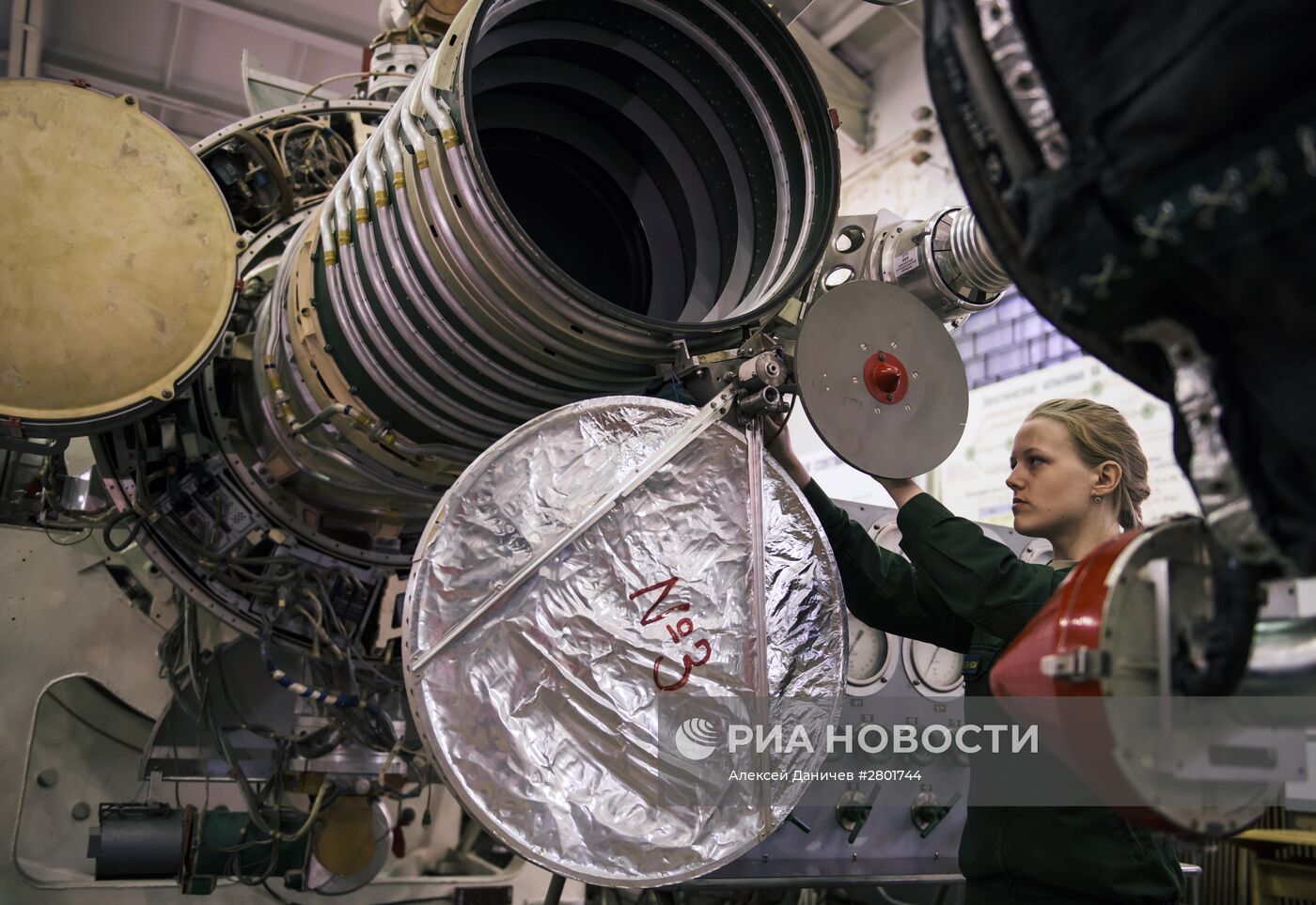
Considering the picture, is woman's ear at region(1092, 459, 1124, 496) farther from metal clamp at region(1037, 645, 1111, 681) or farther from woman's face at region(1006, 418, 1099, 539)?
metal clamp at region(1037, 645, 1111, 681)

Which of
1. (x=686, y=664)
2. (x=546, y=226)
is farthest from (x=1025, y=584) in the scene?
(x=546, y=226)

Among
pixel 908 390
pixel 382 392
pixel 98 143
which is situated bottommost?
pixel 382 392

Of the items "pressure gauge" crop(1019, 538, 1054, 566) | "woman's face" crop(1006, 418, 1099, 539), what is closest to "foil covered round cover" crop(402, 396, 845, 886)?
"woman's face" crop(1006, 418, 1099, 539)

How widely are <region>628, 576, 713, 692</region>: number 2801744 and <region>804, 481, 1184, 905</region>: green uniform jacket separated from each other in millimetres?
376

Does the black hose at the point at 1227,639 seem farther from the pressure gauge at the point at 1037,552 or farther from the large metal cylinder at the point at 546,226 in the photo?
the pressure gauge at the point at 1037,552

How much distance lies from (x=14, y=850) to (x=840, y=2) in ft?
16.7

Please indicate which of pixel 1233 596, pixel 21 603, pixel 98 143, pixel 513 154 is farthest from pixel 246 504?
pixel 1233 596

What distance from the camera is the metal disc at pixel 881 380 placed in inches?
57.9

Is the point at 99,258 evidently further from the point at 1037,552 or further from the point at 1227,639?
the point at 1037,552

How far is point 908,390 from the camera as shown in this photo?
158 cm

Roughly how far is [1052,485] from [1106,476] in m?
0.09

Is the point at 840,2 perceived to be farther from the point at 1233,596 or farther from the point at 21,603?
the point at 1233,596

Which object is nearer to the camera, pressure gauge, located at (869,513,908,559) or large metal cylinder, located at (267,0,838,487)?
large metal cylinder, located at (267,0,838,487)

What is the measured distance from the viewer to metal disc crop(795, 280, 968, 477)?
1.47 metres
